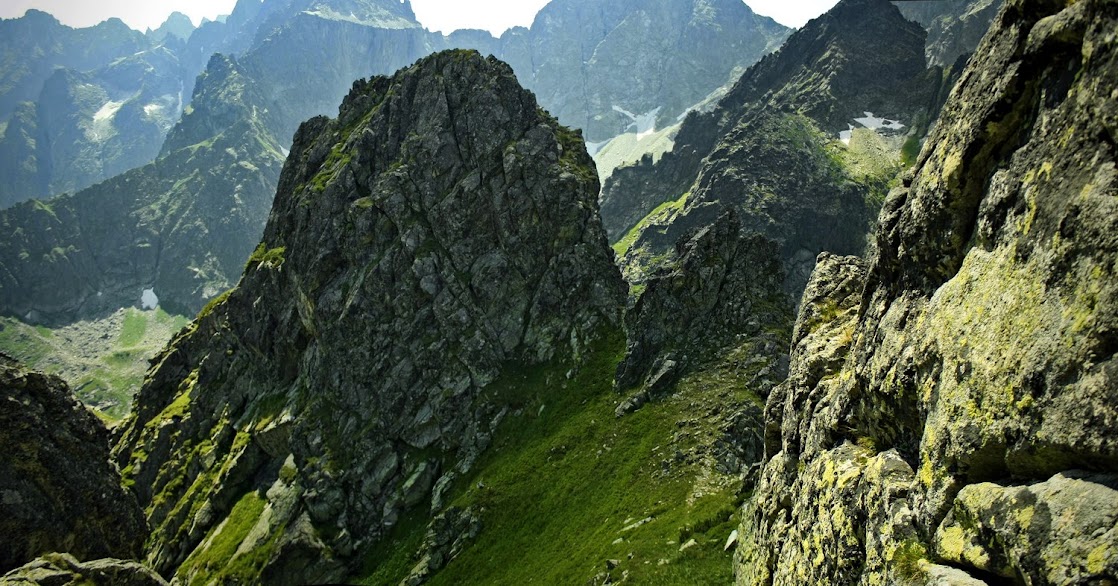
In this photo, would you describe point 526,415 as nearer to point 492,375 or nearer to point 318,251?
point 492,375

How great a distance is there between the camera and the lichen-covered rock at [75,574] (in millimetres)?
48406

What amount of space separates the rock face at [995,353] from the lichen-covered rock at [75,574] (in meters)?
60.6

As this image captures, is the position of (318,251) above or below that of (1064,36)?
above

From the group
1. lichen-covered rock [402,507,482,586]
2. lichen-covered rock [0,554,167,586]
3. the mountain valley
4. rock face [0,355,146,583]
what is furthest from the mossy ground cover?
rock face [0,355,146,583]

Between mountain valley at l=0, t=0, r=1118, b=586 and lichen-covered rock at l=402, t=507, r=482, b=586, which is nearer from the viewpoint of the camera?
mountain valley at l=0, t=0, r=1118, b=586

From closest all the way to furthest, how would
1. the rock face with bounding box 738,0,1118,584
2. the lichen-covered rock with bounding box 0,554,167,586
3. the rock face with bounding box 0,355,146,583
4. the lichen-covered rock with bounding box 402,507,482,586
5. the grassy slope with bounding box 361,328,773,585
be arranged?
the rock face with bounding box 738,0,1118,584, the grassy slope with bounding box 361,328,773,585, the lichen-covered rock with bounding box 0,554,167,586, the rock face with bounding box 0,355,146,583, the lichen-covered rock with bounding box 402,507,482,586

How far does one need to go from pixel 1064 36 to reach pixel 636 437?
5689cm

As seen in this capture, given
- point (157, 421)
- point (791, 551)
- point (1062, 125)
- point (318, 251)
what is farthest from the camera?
point (157, 421)

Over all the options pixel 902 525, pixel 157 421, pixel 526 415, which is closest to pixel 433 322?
pixel 526 415

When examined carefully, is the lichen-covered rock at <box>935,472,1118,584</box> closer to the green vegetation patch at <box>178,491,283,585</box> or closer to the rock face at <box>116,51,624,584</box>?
the rock face at <box>116,51,624,584</box>

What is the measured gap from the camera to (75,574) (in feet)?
165

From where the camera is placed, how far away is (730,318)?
2771 inches

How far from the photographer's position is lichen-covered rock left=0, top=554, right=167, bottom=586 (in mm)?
48406

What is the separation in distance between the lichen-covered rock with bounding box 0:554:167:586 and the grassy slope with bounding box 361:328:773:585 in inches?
935
